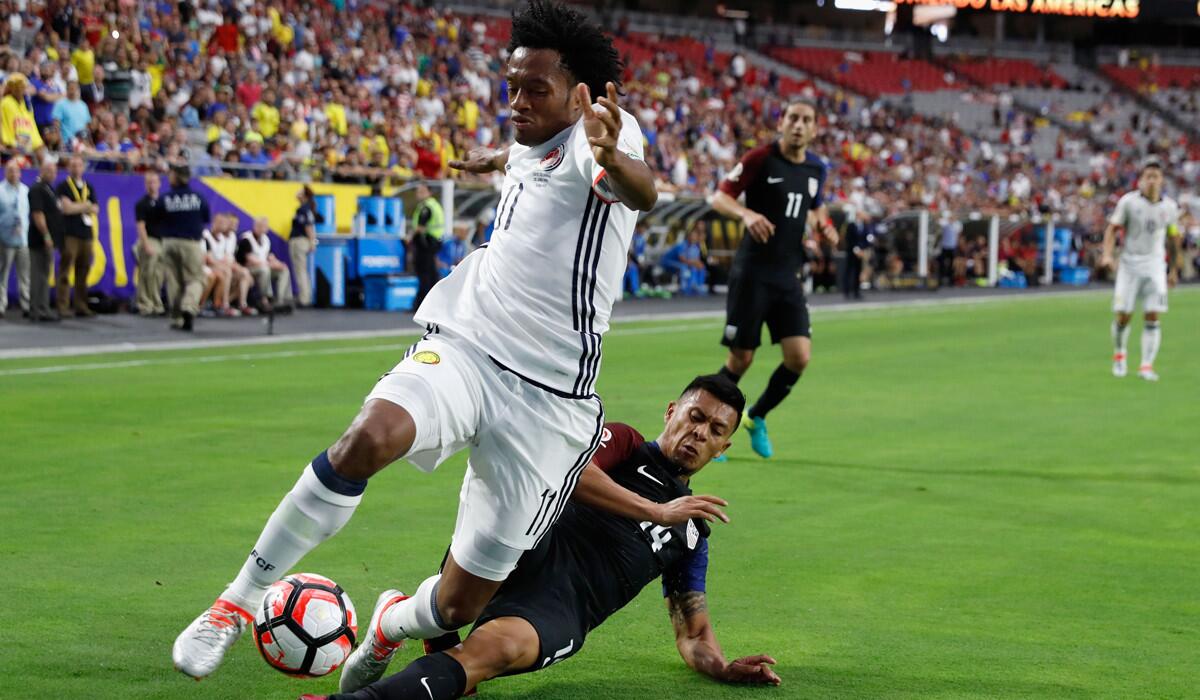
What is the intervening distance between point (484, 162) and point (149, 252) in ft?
55.7

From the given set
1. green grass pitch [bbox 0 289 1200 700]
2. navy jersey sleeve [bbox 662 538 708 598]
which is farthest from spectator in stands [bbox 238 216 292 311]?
navy jersey sleeve [bbox 662 538 708 598]

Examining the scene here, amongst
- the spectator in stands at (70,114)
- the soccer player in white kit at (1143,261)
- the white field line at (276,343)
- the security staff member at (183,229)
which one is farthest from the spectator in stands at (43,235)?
the soccer player in white kit at (1143,261)

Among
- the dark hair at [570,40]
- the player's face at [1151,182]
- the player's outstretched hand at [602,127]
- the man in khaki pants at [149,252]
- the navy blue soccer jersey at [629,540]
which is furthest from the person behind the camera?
the man in khaki pants at [149,252]

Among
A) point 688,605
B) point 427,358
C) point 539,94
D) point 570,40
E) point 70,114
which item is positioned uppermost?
point 70,114

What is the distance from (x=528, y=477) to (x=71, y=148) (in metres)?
18.6

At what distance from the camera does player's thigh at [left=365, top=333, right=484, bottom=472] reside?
4.27 metres

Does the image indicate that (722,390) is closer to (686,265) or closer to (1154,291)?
(1154,291)

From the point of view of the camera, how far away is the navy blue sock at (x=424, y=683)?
13.6ft

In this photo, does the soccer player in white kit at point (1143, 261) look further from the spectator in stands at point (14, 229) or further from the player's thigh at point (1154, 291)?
the spectator in stands at point (14, 229)

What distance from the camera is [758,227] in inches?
407

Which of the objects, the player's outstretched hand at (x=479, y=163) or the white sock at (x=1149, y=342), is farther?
the white sock at (x=1149, y=342)

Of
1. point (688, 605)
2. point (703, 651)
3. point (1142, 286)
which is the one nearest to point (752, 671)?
point (703, 651)

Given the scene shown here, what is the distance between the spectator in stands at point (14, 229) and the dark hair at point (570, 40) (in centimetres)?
1687

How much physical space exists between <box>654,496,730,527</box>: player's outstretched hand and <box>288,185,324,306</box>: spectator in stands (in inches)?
790
